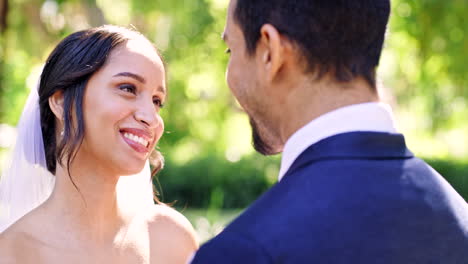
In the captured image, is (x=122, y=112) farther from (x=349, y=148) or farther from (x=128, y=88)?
(x=349, y=148)

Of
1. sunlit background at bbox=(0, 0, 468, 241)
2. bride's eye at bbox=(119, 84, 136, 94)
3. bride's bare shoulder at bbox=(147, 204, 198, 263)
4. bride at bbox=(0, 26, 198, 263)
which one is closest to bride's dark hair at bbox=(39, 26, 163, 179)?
bride at bbox=(0, 26, 198, 263)

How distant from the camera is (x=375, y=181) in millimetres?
1721

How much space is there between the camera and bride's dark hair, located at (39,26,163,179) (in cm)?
302

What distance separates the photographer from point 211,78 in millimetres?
20281

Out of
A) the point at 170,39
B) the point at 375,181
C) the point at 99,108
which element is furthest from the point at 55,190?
the point at 170,39

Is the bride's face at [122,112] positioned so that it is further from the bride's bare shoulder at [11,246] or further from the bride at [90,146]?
the bride's bare shoulder at [11,246]

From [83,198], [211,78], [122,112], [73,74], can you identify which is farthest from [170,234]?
[211,78]

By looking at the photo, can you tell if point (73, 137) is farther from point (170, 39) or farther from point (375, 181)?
point (170, 39)

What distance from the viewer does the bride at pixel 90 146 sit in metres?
2.97

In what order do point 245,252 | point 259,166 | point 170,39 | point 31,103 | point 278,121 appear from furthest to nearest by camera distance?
point 170,39, point 259,166, point 31,103, point 278,121, point 245,252

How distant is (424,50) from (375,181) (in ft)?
52.0

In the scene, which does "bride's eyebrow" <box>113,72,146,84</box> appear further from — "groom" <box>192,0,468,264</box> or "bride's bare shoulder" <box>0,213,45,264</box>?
"groom" <box>192,0,468,264</box>

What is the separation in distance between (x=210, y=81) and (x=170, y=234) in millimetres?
17250

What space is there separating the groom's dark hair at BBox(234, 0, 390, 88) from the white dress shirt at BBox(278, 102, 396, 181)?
0.28ft
